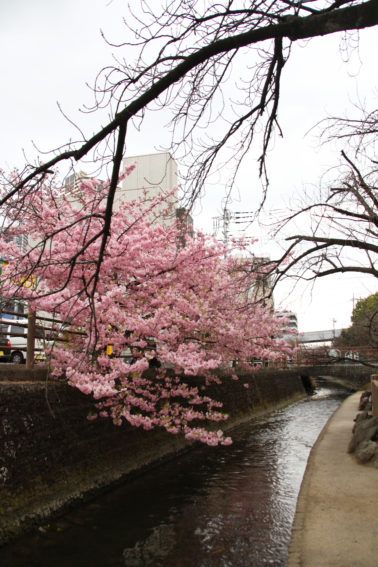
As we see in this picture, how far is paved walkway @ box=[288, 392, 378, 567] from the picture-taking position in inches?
203

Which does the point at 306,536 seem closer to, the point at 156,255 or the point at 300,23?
the point at 300,23

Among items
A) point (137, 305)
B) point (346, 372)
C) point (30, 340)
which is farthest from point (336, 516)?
point (346, 372)

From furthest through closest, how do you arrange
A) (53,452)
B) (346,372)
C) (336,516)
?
(346,372) → (53,452) → (336,516)

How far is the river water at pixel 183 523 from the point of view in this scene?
19.5ft

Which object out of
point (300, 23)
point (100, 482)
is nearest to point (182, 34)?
point (300, 23)

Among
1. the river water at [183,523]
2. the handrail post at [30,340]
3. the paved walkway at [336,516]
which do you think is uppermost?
the handrail post at [30,340]

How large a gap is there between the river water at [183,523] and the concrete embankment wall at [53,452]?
0.32m

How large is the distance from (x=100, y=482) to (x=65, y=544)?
2.45 meters

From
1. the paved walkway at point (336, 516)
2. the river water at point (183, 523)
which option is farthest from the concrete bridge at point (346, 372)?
the paved walkway at point (336, 516)

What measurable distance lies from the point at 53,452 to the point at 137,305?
381 centimetres

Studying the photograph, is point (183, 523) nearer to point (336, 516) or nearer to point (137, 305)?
point (336, 516)

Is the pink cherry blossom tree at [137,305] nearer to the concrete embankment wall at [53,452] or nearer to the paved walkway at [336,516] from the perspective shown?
the concrete embankment wall at [53,452]

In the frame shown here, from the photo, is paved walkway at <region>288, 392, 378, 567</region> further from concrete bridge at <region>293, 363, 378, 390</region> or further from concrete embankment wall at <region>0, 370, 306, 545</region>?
concrete bridge at <region>293, 363, 378, 390</region>

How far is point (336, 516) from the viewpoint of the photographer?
6469mm
